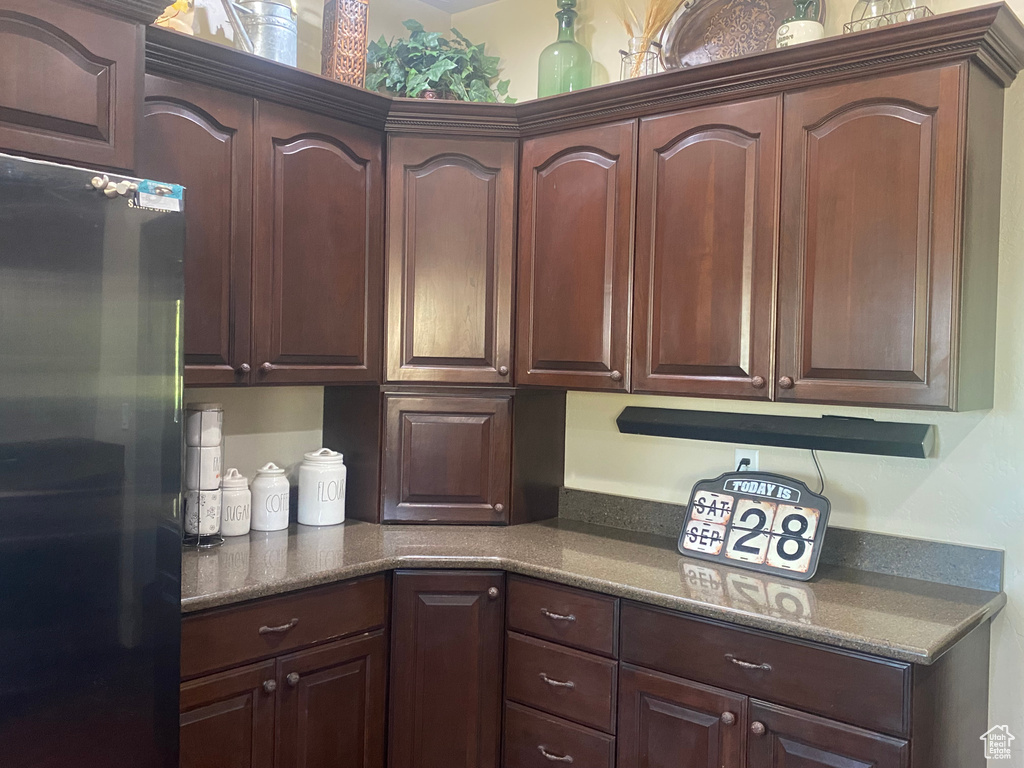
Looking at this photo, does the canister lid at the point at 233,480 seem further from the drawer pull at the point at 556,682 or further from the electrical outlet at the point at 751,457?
the electrical outlet at the point at 751,457

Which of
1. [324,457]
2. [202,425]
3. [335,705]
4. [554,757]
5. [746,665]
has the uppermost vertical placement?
[202,425]

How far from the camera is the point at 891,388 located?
1958mm

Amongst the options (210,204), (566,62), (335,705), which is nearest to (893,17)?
(566,62)

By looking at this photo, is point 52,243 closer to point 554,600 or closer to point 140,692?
point 140,692

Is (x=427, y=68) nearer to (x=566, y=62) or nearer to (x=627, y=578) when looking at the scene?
(x=566, y=62)

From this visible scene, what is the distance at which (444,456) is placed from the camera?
2.72m

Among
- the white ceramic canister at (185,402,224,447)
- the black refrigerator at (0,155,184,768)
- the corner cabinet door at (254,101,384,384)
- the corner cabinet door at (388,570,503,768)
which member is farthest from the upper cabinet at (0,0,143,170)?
the corner cabinet door at (388,570,503,768)

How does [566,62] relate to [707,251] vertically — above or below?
above

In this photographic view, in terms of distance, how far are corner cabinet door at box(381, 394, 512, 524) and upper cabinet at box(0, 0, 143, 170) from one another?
1.23 meters

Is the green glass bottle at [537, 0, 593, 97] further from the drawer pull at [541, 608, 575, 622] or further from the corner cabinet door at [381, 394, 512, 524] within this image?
the drawer pull at [541, 608, 575, 622]

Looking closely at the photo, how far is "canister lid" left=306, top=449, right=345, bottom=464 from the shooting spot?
268 cm

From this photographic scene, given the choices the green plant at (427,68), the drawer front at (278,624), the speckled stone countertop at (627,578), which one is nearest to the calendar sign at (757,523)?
the speckled stone countertop at (627,578)

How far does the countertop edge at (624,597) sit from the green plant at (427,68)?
147 centimetres

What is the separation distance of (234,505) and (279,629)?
1.75 ft
